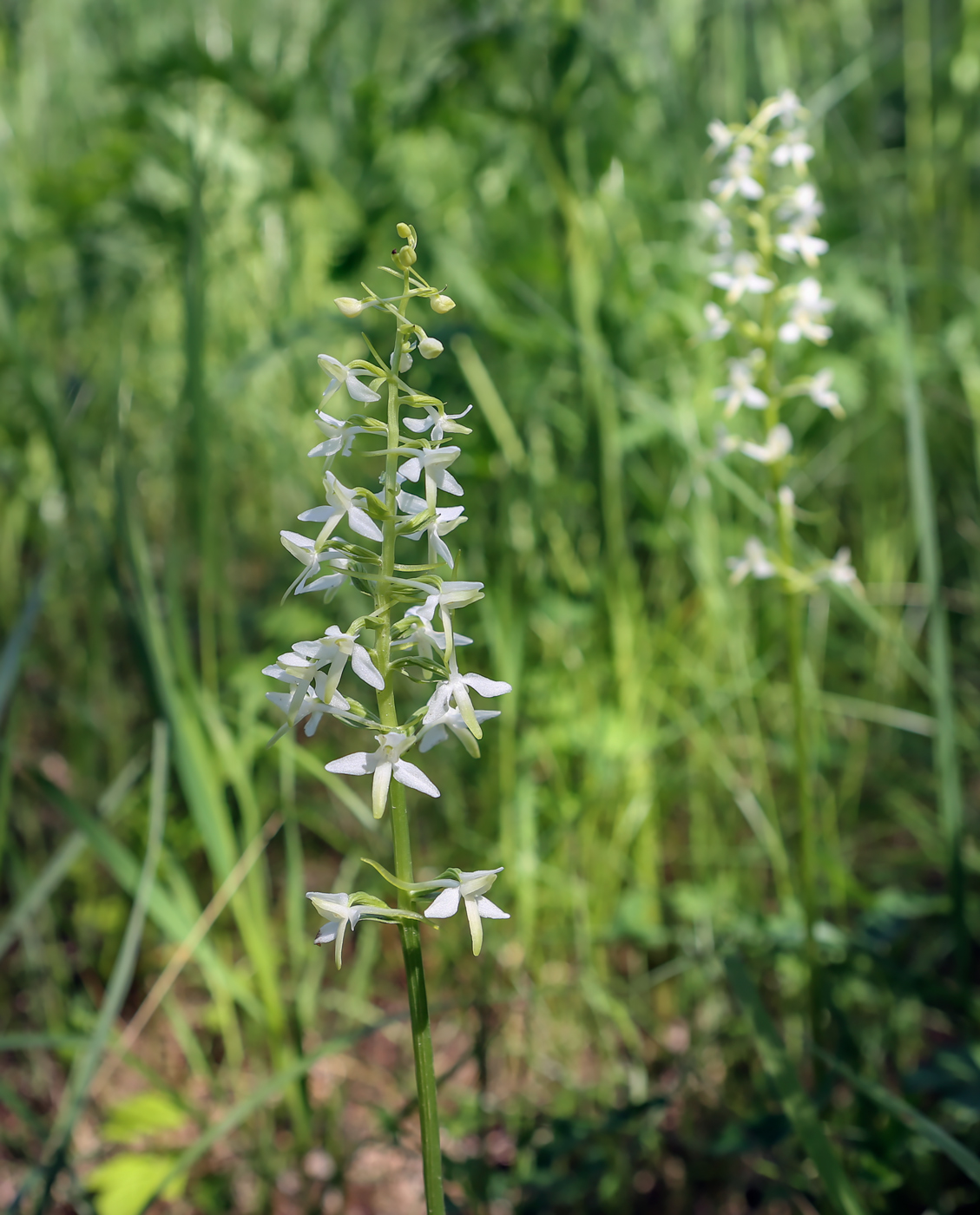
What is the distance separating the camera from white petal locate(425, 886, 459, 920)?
34.4 inches

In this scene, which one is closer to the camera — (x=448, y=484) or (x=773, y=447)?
(x=448, y=484)

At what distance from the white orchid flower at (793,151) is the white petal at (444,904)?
135 centimetres

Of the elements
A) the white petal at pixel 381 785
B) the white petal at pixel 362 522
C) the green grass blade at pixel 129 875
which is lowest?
the green grass blade at pixel 129 875

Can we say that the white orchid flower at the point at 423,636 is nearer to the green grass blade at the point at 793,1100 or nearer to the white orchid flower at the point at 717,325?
the green grass blade at the point at 793,1100

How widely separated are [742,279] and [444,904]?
4.00ft

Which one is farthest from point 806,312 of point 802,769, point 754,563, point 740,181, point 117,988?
point 117,988

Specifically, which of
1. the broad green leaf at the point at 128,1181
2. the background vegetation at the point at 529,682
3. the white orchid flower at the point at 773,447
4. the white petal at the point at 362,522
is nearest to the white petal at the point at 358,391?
the white petal at the point at 362,522

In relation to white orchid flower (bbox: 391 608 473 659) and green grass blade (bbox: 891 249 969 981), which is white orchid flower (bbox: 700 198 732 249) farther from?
white orchid flower (bbox: 391 608 473 659)

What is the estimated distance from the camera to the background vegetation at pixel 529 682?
1.78 m

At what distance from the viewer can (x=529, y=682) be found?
2.57m

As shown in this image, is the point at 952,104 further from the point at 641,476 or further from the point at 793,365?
the point at 641,476

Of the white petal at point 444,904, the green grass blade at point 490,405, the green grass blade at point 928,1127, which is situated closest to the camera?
the white petal at point 444,904

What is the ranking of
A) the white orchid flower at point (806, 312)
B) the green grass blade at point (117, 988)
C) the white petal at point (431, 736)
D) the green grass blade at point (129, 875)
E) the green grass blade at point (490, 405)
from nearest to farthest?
1. the white petal at point (431, 736)
2. the green grass blade at point (117, 988)
3. the green grass blade at point (129, 875)
4. the white orchid flower at point (806, 312)
5. the green grass blade at point (490, 405)

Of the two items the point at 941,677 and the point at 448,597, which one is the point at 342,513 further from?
the point at 941,677
